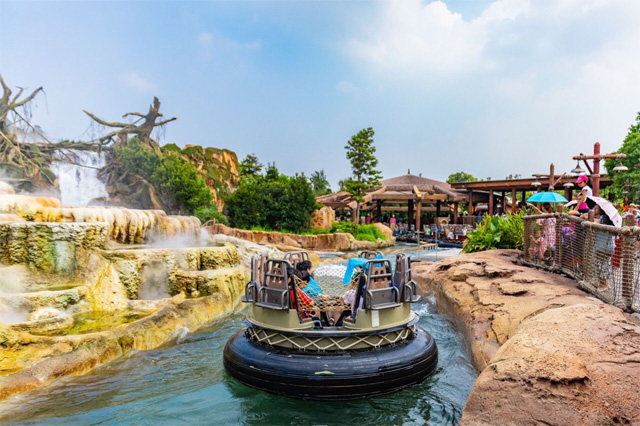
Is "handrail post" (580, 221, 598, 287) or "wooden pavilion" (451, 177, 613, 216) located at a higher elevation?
"wooden pavilion" (451, 177, 613, 216)

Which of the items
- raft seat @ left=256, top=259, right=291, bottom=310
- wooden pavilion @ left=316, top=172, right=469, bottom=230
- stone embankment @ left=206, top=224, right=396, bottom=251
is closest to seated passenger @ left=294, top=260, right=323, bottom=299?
raft seat @ left=256, top=259, right=291, bottom=310

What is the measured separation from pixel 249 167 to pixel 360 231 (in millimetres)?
11230

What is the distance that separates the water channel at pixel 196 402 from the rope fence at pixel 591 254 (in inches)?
81.8

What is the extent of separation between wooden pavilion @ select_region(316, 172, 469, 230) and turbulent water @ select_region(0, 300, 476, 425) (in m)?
21.8

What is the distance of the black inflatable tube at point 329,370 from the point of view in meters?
4.59

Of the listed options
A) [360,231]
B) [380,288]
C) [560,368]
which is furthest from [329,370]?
[360,231]

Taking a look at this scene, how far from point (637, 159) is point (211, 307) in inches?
813

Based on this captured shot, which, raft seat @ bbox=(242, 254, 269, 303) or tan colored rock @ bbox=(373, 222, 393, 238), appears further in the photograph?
tan colored rock @ bbox=(373, 222, 393, 238)

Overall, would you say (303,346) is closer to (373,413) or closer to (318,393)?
(318,393)

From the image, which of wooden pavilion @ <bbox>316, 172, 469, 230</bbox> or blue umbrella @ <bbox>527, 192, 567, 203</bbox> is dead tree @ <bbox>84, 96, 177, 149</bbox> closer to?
wooden pavilion @ <bbox>316, 172, 469, 230</bbox>

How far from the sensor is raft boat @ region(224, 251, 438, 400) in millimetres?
4641

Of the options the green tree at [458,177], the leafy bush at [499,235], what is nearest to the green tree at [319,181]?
the green tree at [458,177]

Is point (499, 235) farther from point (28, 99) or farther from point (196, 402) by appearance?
point (28, 99)

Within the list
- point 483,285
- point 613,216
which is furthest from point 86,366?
point 613,216
